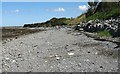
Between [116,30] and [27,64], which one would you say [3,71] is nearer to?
[27,64]

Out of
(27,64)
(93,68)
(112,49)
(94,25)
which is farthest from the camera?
(94,25)

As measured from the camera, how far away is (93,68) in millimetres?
15164

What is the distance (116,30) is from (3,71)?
16.8 m

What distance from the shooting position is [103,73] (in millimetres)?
14203

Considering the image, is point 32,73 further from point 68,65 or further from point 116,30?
point 116,30

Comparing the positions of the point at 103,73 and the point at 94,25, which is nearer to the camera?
the point at 103,73

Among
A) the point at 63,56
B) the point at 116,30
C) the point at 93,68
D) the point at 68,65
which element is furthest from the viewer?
the point at 116,30

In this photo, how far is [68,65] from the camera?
643 inches

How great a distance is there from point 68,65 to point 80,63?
78cm

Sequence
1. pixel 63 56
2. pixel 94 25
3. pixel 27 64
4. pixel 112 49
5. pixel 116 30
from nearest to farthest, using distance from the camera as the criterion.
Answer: pixel 27 64 → pixel 63 56 → pixel 112 49 → pixel 116 30 → pixel 94 25

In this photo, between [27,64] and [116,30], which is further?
[116,30]

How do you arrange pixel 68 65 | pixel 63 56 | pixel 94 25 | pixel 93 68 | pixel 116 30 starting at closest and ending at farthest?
pixel 93 68, pixel 68 65, pixel 63 56, pixel 116 30, pixel 94 25

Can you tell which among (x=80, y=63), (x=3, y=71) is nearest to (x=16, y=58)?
(x=3, y=71)

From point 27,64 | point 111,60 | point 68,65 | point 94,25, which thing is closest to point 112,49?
point 111,60
